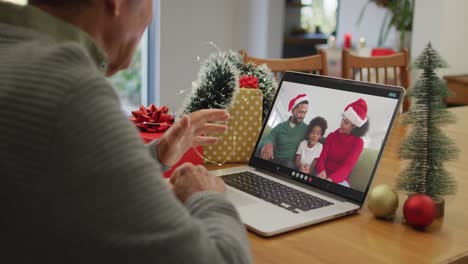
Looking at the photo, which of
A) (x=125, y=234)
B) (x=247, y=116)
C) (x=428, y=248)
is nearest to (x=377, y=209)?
(x=428, y=248)

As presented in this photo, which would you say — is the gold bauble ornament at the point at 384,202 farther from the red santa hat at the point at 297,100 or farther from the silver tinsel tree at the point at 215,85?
the silver tinsel tree at the point at 215,85

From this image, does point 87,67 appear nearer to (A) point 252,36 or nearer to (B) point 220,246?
(B) point 220,246

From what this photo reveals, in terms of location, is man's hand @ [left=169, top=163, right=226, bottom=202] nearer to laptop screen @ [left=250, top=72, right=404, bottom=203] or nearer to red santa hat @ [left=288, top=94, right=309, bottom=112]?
laptop screen @ [left=250, top=72, right=404, bottom=203]

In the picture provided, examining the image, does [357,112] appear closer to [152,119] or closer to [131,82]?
[152,119]

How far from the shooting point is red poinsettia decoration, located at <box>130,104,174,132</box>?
1.36 metres

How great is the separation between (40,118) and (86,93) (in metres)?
0.05

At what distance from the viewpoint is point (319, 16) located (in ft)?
16.1

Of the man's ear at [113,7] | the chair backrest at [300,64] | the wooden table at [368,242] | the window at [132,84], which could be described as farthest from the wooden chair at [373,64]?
the window at [132,84]

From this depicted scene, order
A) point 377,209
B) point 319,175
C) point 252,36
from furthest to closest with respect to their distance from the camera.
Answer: point 252,36 → point 319,175 → point 377,209

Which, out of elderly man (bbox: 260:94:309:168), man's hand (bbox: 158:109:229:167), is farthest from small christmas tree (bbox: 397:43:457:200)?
man's hand (bbox: 158:109:229:167)

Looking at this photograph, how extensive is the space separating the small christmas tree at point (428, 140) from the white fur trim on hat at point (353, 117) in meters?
0.12

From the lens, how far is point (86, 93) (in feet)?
1.89

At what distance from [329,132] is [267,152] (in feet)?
0.60

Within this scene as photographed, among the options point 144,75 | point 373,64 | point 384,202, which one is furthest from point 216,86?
point 144,75
